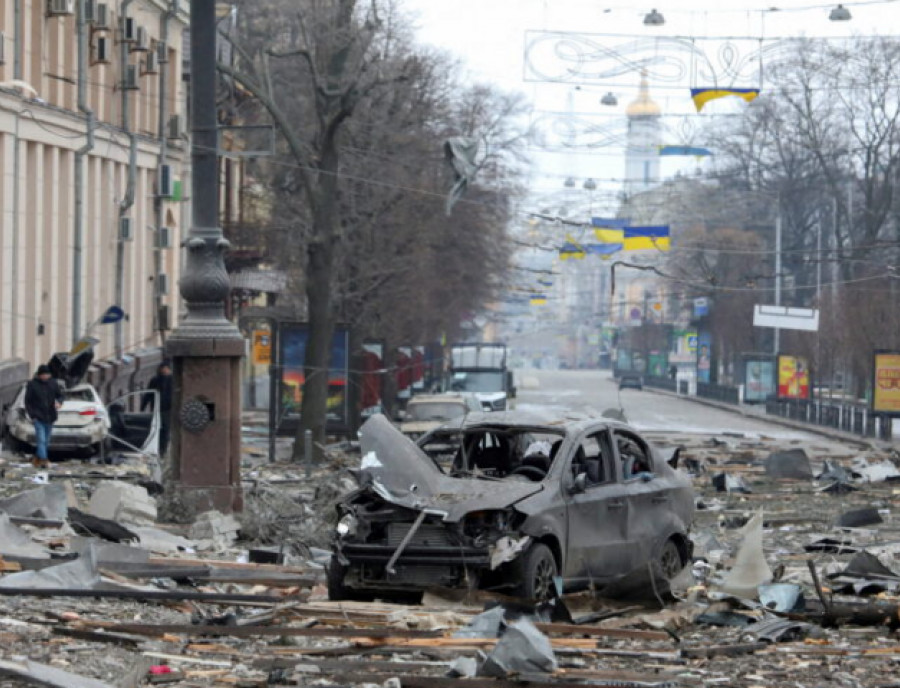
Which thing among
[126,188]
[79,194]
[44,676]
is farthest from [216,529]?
[126,188]

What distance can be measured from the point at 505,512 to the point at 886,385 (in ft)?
129

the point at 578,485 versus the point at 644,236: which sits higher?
the point at 644,236

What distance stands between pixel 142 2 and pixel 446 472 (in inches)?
1354

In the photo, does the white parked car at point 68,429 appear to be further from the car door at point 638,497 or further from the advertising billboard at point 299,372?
the car door at point 638,497

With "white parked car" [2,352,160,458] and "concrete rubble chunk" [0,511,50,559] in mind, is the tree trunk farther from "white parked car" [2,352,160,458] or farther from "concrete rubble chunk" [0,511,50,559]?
"concrete rubble chunk" [0,511,50,559]

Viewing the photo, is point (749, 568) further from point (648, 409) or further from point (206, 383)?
point (648, 409)

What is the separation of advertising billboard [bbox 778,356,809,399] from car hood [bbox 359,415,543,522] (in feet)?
189

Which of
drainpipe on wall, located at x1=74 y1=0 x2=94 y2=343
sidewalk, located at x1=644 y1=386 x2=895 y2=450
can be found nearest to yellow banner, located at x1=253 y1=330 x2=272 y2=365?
sidewalk, located at x1=644 y1=386 x2=895 y2=450

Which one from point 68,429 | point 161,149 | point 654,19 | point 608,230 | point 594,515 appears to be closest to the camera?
point 594,515

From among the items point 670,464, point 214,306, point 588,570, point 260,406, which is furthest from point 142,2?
point 588,570

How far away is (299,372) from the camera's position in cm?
3888

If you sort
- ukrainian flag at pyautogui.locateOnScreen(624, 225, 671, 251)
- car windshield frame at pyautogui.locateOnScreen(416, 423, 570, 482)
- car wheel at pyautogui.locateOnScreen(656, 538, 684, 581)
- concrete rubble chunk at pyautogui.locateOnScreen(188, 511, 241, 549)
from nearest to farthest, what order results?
1. car windshield frame at pyautogui.locateOnScreen(416, 423, 570, 482)
2. car wheel at pyautogui.locateOnScreen(656, 538, 684, 581)
3. concrete rubble chunk at pyautogui.locateOnScreen(188, 511, 241, 549)
4. ukrainian flag at pyautogui.locateOnScreen(624, 225, 671, 251)

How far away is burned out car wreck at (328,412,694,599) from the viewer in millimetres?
12250

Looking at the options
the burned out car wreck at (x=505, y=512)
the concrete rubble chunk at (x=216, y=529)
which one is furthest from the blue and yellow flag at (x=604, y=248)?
the burned out car wreck at (x=505, y=512)
